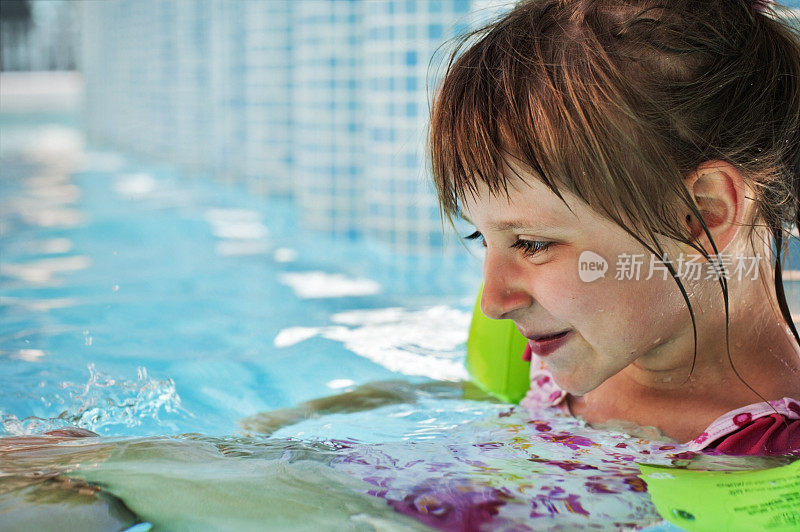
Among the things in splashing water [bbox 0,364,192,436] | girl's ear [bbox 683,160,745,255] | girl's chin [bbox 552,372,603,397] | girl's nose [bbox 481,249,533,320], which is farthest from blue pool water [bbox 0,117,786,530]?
girl's ear [bbox 683,160,745,255]

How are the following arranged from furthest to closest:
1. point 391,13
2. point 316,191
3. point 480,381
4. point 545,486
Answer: point 316,191
point 391,13
point 480,381
point 545,486

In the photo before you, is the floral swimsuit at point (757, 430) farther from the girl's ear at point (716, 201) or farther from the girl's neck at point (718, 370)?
the girl's ear at point (716, 201)

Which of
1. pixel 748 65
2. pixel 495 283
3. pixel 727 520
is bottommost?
pixel 727 520

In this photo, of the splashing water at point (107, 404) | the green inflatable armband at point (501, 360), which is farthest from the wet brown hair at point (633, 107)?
the splashing water at point (107, 404)

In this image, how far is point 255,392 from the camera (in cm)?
240

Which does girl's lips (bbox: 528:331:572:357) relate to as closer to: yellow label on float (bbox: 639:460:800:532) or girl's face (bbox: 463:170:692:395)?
girl's face (bbox: 463:170:692:395)

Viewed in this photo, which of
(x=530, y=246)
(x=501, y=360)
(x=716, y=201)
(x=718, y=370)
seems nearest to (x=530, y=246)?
(x=530, y=246)

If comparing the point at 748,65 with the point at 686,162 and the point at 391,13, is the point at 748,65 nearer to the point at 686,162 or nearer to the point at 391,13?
the point at 686,162

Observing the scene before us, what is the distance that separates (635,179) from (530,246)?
0.19 m

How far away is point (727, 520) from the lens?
4.11ft

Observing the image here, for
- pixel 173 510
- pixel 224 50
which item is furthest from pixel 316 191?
pixel 173 510

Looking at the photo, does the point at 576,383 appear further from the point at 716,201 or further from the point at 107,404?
the point at 107,404

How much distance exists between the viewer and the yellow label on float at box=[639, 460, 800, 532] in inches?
49.3

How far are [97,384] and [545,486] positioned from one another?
1.36 meters
